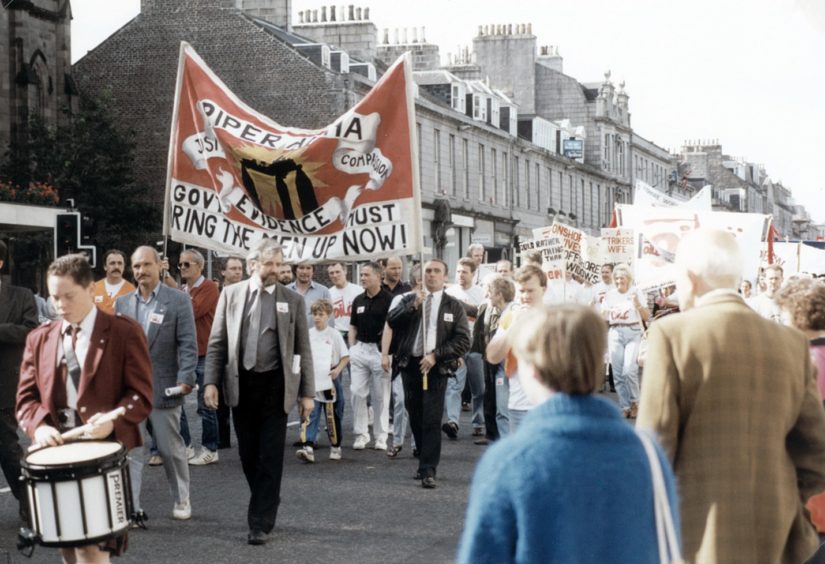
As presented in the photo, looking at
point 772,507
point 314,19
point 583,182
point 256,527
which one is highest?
point 314,19

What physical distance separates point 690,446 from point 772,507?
Result: 1.16 feet

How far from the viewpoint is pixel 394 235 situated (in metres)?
11.0

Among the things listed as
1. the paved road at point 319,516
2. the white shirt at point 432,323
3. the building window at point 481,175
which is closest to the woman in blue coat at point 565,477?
the paved road at point 319,516

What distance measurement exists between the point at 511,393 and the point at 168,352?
8.76 ft

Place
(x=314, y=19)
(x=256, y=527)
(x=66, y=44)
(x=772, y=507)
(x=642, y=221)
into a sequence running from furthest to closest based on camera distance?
(x=314, y=19) < (x=66, y=44) < (x=642, y=221) < (x=256, y=527) < (x=772, y=507)

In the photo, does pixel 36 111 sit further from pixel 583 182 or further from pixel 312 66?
pixel 583 182

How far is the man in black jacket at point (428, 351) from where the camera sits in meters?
11.5

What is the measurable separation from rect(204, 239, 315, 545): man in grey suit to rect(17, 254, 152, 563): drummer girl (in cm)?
226

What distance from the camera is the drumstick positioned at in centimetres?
629

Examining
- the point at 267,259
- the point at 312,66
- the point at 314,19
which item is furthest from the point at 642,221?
the point at 314,19

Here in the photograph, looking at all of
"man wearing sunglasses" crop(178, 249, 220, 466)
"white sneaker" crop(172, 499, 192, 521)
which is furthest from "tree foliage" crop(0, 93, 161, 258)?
"white sneaker" crop(172, 499, 192, 521)

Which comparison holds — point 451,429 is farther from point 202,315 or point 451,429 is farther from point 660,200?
point 660,200

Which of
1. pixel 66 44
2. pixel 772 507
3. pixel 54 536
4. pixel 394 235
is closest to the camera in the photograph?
pixel 772 507

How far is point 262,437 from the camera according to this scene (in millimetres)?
9109
